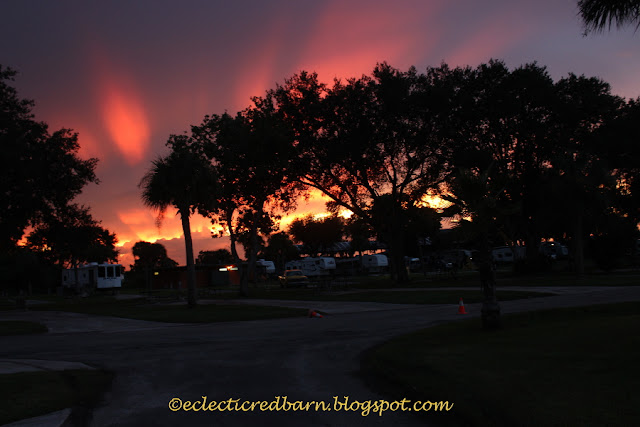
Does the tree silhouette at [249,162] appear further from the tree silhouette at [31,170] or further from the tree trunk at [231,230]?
the tree silhouette at [31,170]

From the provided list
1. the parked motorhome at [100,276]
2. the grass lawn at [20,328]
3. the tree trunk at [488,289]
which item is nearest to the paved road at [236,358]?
the grass lawn at [20,328]

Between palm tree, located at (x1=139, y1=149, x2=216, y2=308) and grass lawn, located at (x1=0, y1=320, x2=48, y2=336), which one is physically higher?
palm tree, located at (x1=139, y1=149, x2=216, y2=308)

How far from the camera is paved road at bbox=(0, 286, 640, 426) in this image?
6969mm

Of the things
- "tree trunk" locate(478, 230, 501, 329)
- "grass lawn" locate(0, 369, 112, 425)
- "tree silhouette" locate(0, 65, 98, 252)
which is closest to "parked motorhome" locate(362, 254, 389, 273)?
"tree silhouette" locate(0, 65, 98, 252)

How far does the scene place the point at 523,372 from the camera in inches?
327

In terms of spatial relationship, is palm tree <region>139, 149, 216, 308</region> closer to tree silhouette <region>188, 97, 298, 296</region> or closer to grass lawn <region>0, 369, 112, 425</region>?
tree silhouette <region>188, 97, 298, 296</region>

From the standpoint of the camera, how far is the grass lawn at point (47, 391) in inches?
293

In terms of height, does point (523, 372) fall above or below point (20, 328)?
below

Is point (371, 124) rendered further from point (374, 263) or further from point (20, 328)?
point (374, 263)

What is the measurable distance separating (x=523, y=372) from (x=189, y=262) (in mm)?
25252

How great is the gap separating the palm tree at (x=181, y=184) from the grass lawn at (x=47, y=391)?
65.8 ft

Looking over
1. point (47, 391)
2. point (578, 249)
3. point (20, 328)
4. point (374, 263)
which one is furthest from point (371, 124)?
point (374, 263)

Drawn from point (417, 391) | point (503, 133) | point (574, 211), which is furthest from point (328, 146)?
point (417, 391)

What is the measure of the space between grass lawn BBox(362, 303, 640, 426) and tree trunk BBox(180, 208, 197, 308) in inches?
766
